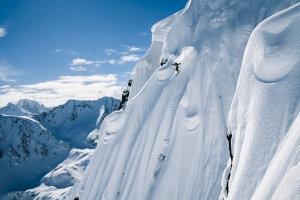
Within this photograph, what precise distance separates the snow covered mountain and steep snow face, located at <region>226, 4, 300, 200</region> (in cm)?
2

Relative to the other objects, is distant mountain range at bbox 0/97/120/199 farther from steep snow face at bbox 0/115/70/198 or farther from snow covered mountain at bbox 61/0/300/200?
snow covered mountain at bbox 61/0/300/200

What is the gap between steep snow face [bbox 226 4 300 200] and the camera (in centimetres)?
341

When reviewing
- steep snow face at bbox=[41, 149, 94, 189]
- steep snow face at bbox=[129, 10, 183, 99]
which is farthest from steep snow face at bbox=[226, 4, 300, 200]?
steep snow face at bbox=[41, 149, 94, 189]

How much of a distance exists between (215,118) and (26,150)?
20784 centimetres

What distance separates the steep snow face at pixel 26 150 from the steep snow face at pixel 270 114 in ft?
612

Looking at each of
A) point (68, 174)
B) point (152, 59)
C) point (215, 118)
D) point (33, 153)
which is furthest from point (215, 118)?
point (33, 153)

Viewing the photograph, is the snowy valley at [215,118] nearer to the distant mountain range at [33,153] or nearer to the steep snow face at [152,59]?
the steep snow face at [152,59]

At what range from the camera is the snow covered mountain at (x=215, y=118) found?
14.3ft

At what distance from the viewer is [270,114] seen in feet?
15.4

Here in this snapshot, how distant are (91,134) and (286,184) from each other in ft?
663

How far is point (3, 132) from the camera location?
566ft

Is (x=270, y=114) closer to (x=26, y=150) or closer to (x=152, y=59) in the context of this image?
(x=152, y=59)

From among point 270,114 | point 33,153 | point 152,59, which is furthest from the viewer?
point 33,153

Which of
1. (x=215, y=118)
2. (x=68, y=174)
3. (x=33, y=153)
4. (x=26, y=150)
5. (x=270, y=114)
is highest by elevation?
(x=215, y=118)
